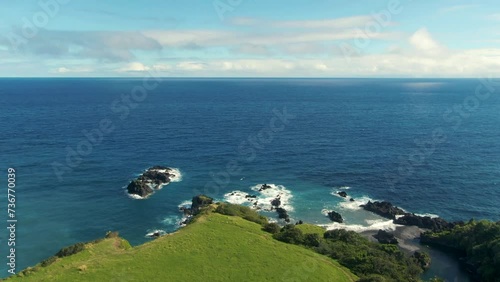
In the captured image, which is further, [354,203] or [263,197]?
[263,197]

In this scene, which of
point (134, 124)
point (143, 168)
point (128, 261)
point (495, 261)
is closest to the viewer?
point (128, 261)

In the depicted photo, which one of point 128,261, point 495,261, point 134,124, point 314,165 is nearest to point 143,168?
point 314,165

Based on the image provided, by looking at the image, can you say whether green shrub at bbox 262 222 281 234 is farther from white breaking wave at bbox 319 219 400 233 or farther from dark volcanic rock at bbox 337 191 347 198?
dark volcanic rock at bbox 337 191 347 198

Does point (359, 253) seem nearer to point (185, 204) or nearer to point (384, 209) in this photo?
point (384, 209)

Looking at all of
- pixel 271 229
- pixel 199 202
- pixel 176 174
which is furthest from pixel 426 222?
pixel 176 174

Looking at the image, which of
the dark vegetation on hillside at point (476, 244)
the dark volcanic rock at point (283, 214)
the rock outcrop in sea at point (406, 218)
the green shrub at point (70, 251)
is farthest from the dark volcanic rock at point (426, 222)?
the green shrub at point (70, 251)

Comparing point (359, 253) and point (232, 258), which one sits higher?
point (232, 258)

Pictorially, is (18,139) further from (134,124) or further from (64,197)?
(64,197)

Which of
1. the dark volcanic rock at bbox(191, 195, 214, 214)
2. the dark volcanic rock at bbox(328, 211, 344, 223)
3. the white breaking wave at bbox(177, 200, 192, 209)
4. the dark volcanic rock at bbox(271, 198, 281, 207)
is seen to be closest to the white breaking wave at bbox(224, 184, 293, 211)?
the dark volcanic rock at bbox(271, 198, 281, 207)
